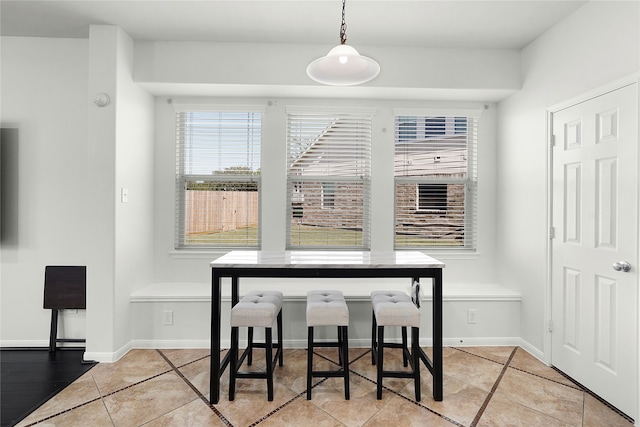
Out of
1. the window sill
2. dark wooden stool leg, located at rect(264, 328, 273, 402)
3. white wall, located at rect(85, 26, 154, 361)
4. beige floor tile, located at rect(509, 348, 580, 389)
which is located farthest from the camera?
the window sill

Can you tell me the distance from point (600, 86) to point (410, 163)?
168cm

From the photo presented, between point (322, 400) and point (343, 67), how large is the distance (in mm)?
2159

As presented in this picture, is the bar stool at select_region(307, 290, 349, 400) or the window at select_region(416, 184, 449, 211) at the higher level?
the window at select_region(416, 184, 449, 211)

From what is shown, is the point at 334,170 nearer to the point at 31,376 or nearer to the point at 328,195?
the point at 328,195

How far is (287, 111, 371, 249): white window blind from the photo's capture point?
3.59 metres

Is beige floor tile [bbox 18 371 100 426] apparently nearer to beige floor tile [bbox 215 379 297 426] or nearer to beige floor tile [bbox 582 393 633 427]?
beige floor tile [bbox 215 379 297 426]

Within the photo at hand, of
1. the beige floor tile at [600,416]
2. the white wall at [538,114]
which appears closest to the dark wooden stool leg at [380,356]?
the beige floor tile at [600,416]

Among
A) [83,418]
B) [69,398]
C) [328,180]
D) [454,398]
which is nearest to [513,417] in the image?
[454,398]

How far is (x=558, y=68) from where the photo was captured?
2717 millimetres

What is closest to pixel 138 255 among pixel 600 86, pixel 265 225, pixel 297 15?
→ pixel 265 225

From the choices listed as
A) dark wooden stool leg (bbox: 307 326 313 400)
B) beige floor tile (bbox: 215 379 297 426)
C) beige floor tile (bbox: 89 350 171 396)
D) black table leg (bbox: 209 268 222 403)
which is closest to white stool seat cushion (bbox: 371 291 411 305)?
dark wooden stool leg (bbox: 307 326 313 400)

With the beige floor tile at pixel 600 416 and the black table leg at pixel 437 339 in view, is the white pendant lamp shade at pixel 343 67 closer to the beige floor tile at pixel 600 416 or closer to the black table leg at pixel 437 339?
the black table leg at pixel 437 339

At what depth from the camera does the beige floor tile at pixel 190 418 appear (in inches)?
78.5

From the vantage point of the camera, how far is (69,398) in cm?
227
